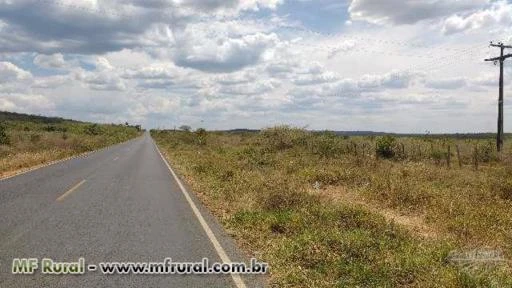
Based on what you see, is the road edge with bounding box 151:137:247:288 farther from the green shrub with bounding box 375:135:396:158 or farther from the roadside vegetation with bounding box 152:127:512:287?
the green shrub with bounding box 375:135:396:158

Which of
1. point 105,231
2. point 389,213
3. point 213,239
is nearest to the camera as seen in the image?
point 213,239

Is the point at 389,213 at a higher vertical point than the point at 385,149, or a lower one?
lower

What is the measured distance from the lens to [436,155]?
1232 inches

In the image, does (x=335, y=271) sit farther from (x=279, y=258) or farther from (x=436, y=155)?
(x=436, y=155)

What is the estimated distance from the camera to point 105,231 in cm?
953

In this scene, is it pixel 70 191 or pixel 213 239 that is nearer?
pixel 213 239

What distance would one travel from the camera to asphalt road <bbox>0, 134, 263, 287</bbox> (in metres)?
6.64

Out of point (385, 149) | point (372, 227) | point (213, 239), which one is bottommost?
point (213, 239)

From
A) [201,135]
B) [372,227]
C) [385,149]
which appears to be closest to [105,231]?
[372,227]

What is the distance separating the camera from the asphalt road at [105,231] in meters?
6.64

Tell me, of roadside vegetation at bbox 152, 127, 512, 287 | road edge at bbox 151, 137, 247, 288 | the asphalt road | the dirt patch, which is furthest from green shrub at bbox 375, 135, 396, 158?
road edge at bbox 151, 137, 247, 288

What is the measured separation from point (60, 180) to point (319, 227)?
12.3 meters

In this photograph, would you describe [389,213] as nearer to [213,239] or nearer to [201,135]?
[213,239]

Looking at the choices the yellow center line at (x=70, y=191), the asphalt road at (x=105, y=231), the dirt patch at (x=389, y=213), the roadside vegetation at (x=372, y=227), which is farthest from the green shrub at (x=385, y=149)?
the yellow center line at (x=70, y=191)
